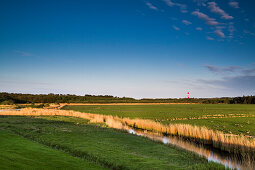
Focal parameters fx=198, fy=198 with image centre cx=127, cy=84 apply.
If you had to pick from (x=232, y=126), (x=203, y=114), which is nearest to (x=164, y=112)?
(x=203, y=114)

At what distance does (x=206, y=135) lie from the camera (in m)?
25.6

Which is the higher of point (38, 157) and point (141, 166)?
point (38, 157)

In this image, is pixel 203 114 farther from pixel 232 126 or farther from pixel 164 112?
pixel 232 126

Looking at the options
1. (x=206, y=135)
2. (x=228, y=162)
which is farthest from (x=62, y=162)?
(x=206, y=135)

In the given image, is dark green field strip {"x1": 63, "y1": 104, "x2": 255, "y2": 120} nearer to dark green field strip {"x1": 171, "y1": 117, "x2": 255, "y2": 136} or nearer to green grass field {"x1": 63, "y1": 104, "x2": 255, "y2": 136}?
green grass field {"x1": 63, "y1": 104, "x2": 255, "y2": 136}

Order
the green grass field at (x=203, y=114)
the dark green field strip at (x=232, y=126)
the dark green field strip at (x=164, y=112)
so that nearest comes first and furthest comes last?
the dark green field strip at (x=232, y=126) < the green grass field at (x=203, y=114) < the dark green field strip at (x=164, y=112)

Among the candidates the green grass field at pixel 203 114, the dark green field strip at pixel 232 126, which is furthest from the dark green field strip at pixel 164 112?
the dark green field strip at pixel 232 126

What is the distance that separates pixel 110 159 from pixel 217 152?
13.7 m

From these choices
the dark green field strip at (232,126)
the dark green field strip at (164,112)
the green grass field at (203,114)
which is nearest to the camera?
the dark green field strip at (232,126)

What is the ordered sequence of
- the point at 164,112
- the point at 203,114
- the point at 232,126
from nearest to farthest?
the point at 232,126, the point at 203,114, the point at 164,112

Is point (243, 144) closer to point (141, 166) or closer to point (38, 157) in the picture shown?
point (141, 166)

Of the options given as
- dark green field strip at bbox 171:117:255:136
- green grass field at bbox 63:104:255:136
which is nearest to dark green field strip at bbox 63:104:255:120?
green grass field at bbox 63:104:255:136

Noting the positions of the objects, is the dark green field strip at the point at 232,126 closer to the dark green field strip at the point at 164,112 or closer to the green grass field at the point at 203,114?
the green grass field at the point at 203,114

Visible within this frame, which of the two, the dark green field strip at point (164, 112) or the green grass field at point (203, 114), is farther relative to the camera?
the dark green field strip at point (164, 112)
